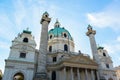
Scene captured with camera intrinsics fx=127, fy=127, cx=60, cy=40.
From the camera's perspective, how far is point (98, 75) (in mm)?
32594

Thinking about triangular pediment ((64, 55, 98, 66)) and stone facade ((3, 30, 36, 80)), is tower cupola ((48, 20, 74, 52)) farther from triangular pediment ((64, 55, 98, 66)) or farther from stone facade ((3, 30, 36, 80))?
stone facade ((3, 30, 36, 80))

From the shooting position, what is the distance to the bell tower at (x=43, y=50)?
26047mm

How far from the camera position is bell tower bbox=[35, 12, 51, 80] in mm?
26047

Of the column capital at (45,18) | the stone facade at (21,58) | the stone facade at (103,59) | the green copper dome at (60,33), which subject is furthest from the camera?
the green copper dome at (60,33)

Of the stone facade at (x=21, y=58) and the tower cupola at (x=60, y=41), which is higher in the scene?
the tower cupola at (x=60, y=41)

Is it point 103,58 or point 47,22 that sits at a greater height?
point 47,22

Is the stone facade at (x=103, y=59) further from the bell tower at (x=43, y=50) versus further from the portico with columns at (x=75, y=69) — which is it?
the bell tower at (x=43, y=50)

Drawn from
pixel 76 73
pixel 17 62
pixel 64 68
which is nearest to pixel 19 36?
pixel 17 62

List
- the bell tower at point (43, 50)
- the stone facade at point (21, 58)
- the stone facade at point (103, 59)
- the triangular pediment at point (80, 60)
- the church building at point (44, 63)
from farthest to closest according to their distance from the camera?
1. the stone facade at point (103, 59)
2. the triangular pediment at point (80, 60)
3. the stone facade at point (21, 58)
4. the church building at point (44, 63)
5. the bell tower at point (43, 50)


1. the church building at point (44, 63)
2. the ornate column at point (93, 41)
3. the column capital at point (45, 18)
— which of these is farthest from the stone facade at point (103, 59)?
the column capital at point (45, 18)

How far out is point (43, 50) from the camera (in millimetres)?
29531

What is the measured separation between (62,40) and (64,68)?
13.8 meters

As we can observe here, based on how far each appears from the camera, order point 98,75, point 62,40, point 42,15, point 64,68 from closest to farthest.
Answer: point 64,68, point 98,75, point 42,15, point 62,40

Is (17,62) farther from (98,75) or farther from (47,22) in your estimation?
(98,75)
